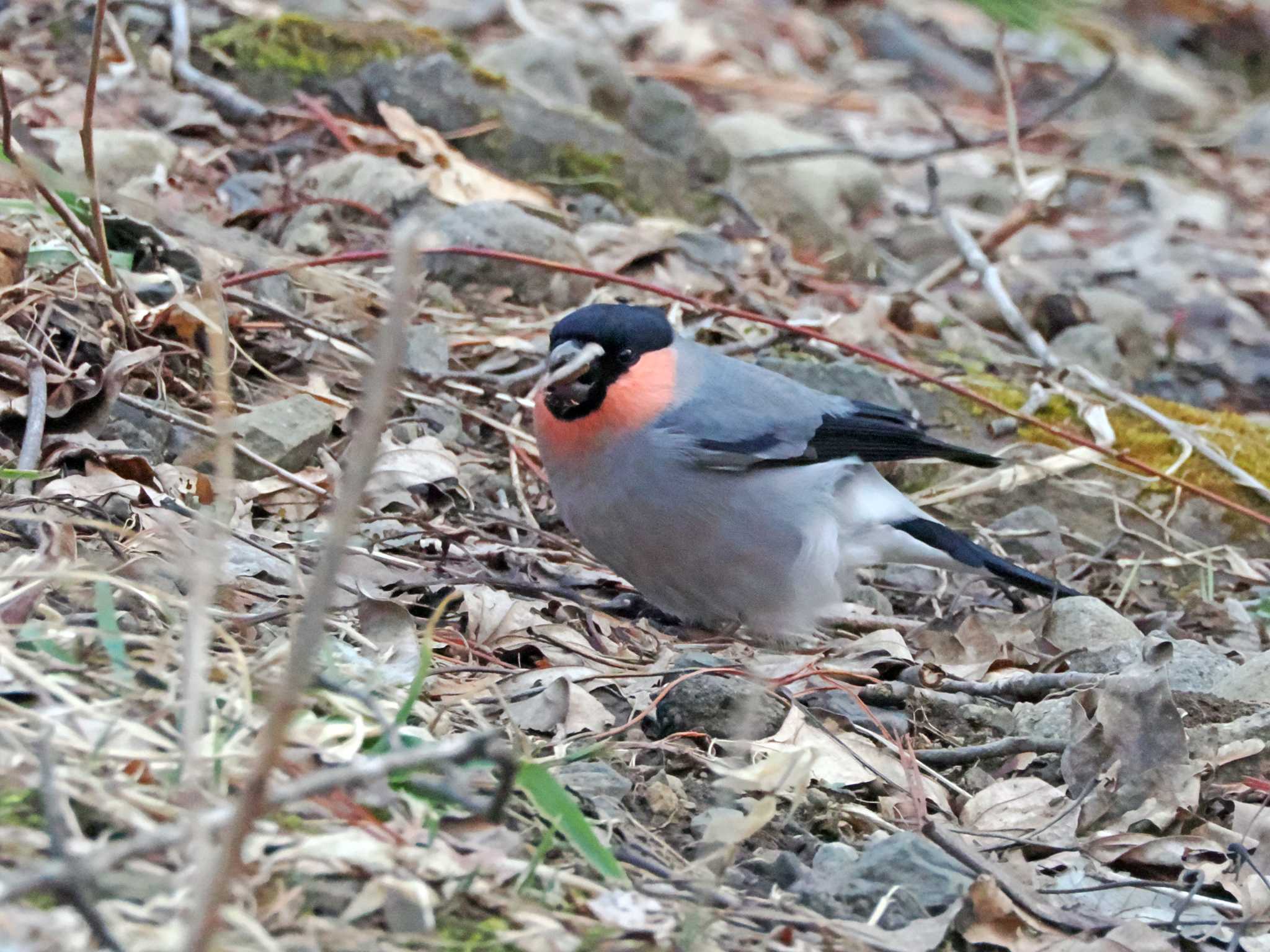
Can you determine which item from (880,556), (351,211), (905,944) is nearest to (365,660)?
(905,944)

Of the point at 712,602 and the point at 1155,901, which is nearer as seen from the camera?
the point at 1155,901

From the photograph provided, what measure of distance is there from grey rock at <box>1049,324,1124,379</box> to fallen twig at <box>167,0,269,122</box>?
326 centimetres

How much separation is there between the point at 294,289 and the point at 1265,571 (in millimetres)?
3168

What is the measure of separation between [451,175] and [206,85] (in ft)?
3.50

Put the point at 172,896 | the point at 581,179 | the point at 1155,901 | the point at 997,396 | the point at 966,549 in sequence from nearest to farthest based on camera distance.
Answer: the point at 172,896 < the point at 1155,901 < the point at 966,549 < the point at 997,396 < the point at 581,179

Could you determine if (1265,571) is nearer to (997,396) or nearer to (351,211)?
(997,396)

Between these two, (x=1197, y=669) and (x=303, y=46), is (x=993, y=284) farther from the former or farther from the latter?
(x=303, y=46)

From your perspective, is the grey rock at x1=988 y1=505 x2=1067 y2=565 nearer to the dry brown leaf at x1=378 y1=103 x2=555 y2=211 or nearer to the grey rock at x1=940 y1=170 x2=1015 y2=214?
the dry brown leaf at x1=378 y1=103 x2=555 y2=211

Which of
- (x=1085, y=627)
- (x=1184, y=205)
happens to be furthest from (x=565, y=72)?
(x=1085, y=627)

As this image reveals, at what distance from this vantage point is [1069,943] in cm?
246

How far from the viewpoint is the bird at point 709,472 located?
12.4 feet

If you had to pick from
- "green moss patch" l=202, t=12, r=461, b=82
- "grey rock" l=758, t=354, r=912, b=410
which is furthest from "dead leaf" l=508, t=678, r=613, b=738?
"green moss patch" l=202, t=12, r=461, b=82

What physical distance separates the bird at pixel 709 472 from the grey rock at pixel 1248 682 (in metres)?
0.63

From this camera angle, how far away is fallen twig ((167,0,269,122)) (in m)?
5.72
